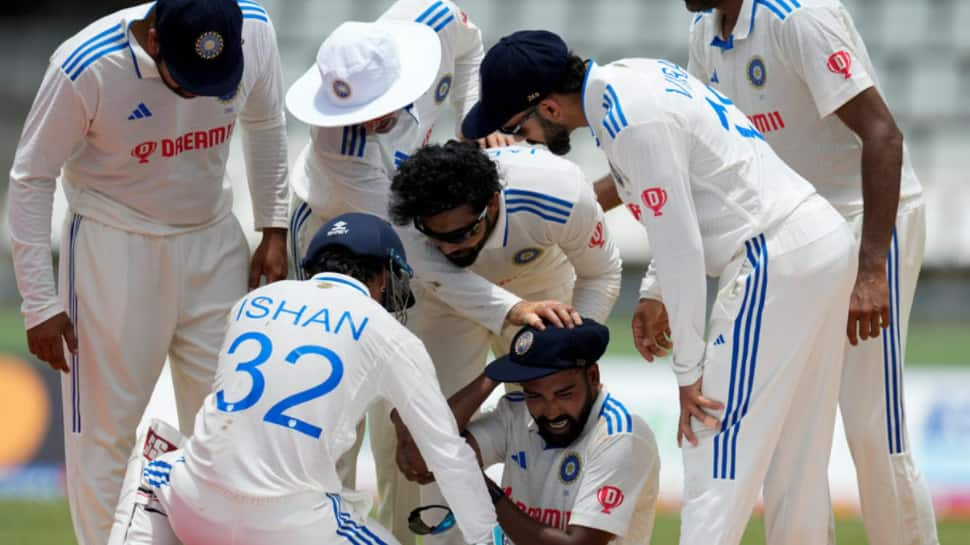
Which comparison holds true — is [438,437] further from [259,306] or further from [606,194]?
[606,194]

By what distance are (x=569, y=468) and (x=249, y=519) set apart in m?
1.29

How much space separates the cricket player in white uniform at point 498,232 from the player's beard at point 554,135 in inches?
22.3

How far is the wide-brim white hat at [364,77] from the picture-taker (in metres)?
5.64

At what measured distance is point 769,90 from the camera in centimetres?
545

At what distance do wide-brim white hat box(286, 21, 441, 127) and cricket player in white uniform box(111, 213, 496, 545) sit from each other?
1217mm

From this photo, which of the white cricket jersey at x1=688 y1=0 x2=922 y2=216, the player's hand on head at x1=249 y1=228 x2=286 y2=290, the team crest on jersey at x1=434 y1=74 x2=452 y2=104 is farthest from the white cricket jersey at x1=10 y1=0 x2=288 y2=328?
the white cricket jersey at x1=688 y1=0 x2=922 y2=216

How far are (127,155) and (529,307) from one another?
1580mm

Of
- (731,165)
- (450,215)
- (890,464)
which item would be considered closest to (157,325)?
(450,215)

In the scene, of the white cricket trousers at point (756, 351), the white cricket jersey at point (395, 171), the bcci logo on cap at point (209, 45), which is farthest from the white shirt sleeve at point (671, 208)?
the bcci logo on cap at point (209, 45)

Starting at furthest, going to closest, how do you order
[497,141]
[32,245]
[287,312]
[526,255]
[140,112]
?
[497,141], [526,255], [32,245], [140,112], [287,312]

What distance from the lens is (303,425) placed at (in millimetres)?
4445

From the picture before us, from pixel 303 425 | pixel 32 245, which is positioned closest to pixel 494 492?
pixel 303 425

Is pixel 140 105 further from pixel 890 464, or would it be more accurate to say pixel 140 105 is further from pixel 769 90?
pixel 890 464

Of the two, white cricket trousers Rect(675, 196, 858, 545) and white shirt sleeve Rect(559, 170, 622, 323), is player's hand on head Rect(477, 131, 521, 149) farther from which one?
white cricket trousers Rect(675, 196, 858, 545)
